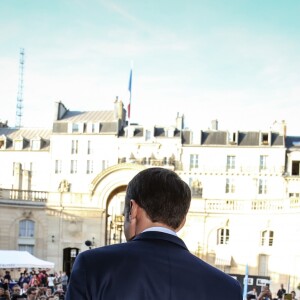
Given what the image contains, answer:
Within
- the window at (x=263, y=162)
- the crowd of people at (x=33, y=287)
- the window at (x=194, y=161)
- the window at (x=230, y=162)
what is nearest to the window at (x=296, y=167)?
the window at (x=263, y=162)

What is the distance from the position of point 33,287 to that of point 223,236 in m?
29.0

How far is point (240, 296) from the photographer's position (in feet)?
9.07

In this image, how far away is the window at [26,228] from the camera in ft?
138

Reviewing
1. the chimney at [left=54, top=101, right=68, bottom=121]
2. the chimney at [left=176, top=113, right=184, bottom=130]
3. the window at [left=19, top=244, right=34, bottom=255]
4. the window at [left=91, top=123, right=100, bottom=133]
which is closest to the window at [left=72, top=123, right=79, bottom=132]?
the window at [left=91, top=123, right=100, bottom=133]

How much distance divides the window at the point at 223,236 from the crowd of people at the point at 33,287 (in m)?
13.0

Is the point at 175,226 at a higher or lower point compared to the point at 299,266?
higher

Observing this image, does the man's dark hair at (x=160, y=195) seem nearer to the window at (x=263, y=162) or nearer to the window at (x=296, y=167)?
the window at (x=263, y=162)

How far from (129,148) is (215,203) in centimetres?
1852

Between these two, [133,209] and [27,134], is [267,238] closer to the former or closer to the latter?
[27,134]

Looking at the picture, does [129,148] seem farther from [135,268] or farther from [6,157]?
[135,268]

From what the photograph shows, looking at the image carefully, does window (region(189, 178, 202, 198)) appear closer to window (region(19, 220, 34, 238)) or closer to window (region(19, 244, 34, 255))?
window (region(19, 220, 34, 238))

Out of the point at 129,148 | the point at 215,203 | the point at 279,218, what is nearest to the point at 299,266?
the point at 279,218

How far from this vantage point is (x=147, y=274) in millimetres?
2539

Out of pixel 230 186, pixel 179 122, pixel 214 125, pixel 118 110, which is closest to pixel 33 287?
pixel 230 186
